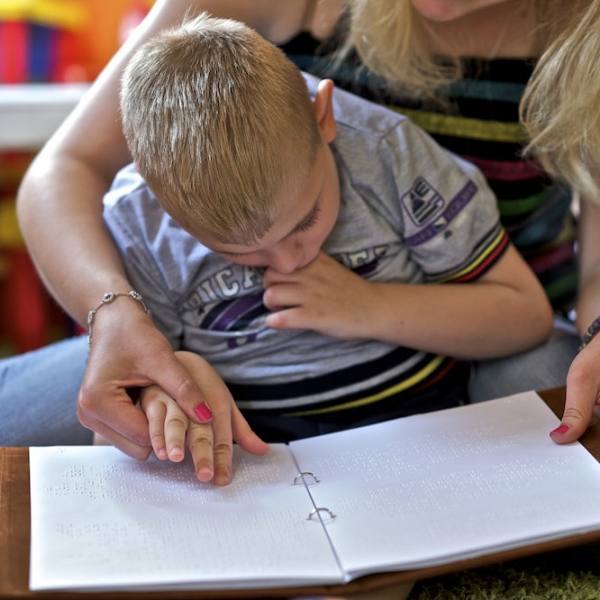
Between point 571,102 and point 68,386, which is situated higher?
point 571,102

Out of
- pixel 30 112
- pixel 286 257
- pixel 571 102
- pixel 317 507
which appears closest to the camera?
pixel 317 507

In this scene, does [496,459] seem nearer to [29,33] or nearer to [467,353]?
[467,353]

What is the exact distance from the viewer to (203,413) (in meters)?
0.81

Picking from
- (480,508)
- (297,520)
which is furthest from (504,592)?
(297,520)

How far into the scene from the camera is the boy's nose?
88 centimetres

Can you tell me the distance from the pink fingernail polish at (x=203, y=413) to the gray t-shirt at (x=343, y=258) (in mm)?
190

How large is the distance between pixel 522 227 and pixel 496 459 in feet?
1.51

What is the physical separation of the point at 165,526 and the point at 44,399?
416 mm

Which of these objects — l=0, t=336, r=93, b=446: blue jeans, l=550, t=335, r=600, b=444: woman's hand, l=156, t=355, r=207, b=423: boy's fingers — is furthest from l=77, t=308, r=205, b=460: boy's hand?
l=550, t=335, r=600, b=444: woman's hand

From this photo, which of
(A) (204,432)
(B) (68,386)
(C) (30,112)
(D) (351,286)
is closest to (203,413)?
(A) (204,432)

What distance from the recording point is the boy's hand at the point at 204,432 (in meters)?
0.79

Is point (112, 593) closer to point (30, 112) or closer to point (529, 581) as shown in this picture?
point (529, 581)

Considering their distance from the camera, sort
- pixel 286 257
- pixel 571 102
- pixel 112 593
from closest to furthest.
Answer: pixel 112 593 < pixel 286 257 < pixel 571 102

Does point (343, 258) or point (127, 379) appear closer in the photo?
point (127, 379)
